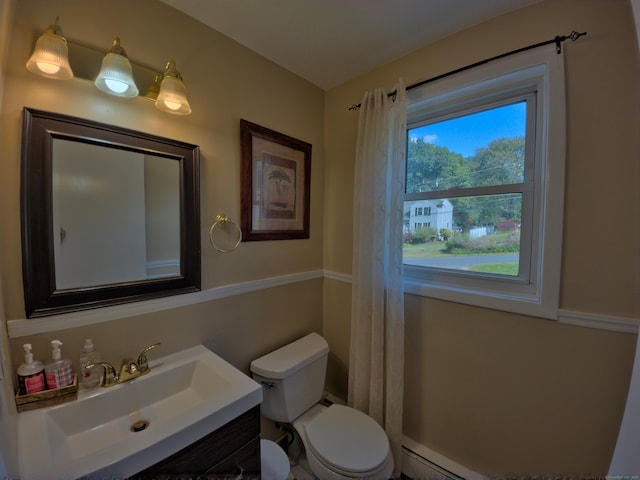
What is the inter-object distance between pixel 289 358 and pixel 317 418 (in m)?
0.34

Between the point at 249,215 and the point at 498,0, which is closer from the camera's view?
the point at 498,0

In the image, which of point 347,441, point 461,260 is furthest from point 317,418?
point 461,260

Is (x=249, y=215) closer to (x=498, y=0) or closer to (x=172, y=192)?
(x=172, y=192)

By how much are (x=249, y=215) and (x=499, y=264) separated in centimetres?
135

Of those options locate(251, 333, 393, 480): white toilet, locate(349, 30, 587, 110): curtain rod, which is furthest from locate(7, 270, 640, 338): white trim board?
locate(349, 30, 587, 110): curtain rod

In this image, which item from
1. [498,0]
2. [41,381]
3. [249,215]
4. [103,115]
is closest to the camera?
[41,381]

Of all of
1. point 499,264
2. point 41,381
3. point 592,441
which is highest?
point 499,264

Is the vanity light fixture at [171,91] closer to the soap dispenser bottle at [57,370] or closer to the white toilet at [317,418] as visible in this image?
the soap dispenser bottle at [57,370]

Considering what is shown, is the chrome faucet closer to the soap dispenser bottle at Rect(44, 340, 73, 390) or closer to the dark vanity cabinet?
the soap dispenser bottle at Rect(44, 340, 73, 390)

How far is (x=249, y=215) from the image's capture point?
1409mm

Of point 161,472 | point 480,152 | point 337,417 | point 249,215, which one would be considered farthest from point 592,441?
point 249,215

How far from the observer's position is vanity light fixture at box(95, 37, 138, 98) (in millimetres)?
882

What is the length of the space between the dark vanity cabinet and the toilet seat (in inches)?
13.2

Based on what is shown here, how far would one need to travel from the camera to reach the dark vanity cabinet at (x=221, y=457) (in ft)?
2.43
